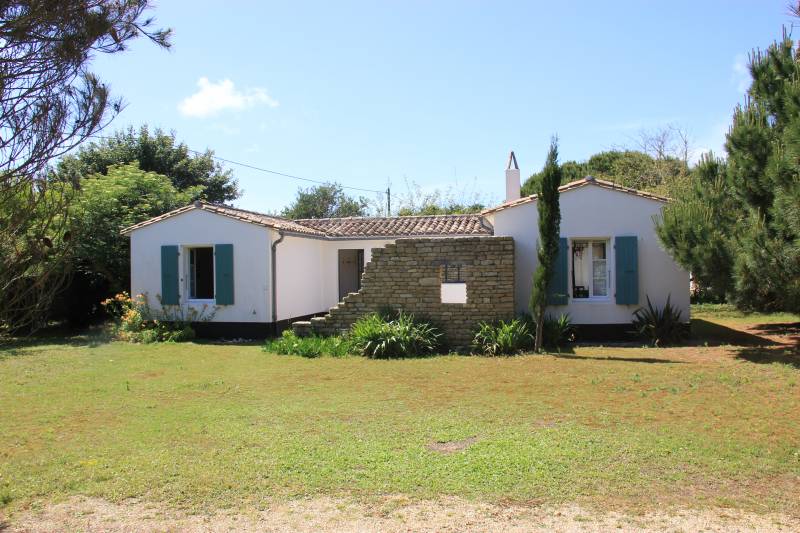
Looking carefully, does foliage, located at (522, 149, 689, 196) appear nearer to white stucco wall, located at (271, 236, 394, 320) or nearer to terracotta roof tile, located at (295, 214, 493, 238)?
terracotta roof tile, located at (295, 214, 493, 238)

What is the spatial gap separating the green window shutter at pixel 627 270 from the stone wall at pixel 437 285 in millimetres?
2709

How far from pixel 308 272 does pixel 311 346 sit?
500cm

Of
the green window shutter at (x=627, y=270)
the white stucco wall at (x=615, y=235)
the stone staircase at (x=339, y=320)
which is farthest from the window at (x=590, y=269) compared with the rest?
the stone staircase at (x=339, y=320)

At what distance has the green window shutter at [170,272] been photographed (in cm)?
1623

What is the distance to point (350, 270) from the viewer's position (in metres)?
20.9

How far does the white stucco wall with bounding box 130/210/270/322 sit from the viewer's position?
15.8 metres

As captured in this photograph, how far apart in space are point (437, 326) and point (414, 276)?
1.25 meters

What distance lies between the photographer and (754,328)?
56.4 ft

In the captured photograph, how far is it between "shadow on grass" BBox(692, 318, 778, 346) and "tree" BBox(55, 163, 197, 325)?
51.5 ft

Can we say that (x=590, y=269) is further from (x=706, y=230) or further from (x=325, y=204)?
(x=325, y=204)

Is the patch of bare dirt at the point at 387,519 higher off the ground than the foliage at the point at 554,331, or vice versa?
the foliage at the point at 554,331

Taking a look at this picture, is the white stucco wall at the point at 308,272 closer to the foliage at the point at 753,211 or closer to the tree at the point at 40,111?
the foliage at the point at 753,211

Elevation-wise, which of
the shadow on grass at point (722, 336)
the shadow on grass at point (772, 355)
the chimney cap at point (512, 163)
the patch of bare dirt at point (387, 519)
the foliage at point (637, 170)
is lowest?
the patch of bare dirt at point (387, 519)

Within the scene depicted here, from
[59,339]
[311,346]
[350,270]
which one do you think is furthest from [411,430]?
[350,270]
